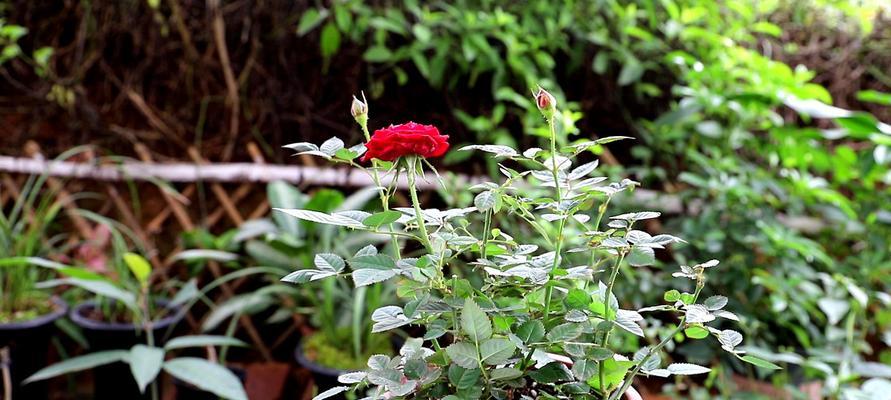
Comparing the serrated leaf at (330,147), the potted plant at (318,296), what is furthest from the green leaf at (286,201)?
the serrated leaf at (330,147)

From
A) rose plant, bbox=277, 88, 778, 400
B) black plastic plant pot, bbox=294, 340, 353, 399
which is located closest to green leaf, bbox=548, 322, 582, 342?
rose plant, bbox=277, 88, 778, 400

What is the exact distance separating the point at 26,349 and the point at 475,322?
A: 1.31 metres

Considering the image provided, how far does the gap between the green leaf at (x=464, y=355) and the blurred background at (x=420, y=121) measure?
1.05 metres

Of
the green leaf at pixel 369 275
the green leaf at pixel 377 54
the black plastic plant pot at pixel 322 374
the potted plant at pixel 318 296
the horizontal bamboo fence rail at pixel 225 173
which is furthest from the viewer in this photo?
the horizontal bamboo fence rail at pixel 225 173

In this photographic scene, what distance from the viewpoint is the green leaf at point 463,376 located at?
0.53m

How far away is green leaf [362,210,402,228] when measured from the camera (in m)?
0.53

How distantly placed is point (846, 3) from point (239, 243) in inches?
71.2

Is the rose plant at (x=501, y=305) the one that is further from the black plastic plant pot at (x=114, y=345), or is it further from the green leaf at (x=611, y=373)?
the black plastic plant pot at (x=114, y=345)

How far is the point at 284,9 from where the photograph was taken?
184 centimetres

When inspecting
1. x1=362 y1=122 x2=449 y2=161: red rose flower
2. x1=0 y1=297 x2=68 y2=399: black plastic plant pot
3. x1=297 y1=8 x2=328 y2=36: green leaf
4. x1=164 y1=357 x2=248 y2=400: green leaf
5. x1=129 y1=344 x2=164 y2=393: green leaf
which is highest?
x1=362 y1=122 x2=449 y2=161: red rose flower

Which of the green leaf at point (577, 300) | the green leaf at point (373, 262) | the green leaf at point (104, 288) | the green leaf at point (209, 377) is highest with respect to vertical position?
the green leaf at point (373, 262)

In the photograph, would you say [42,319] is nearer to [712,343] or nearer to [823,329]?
[712,343]

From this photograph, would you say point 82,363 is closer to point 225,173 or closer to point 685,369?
point 225,173

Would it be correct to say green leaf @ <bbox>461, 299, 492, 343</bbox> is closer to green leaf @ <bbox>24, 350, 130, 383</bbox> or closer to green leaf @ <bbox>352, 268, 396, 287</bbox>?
green leaf @ <bbox>352, 268, 396, 287</bbox>
